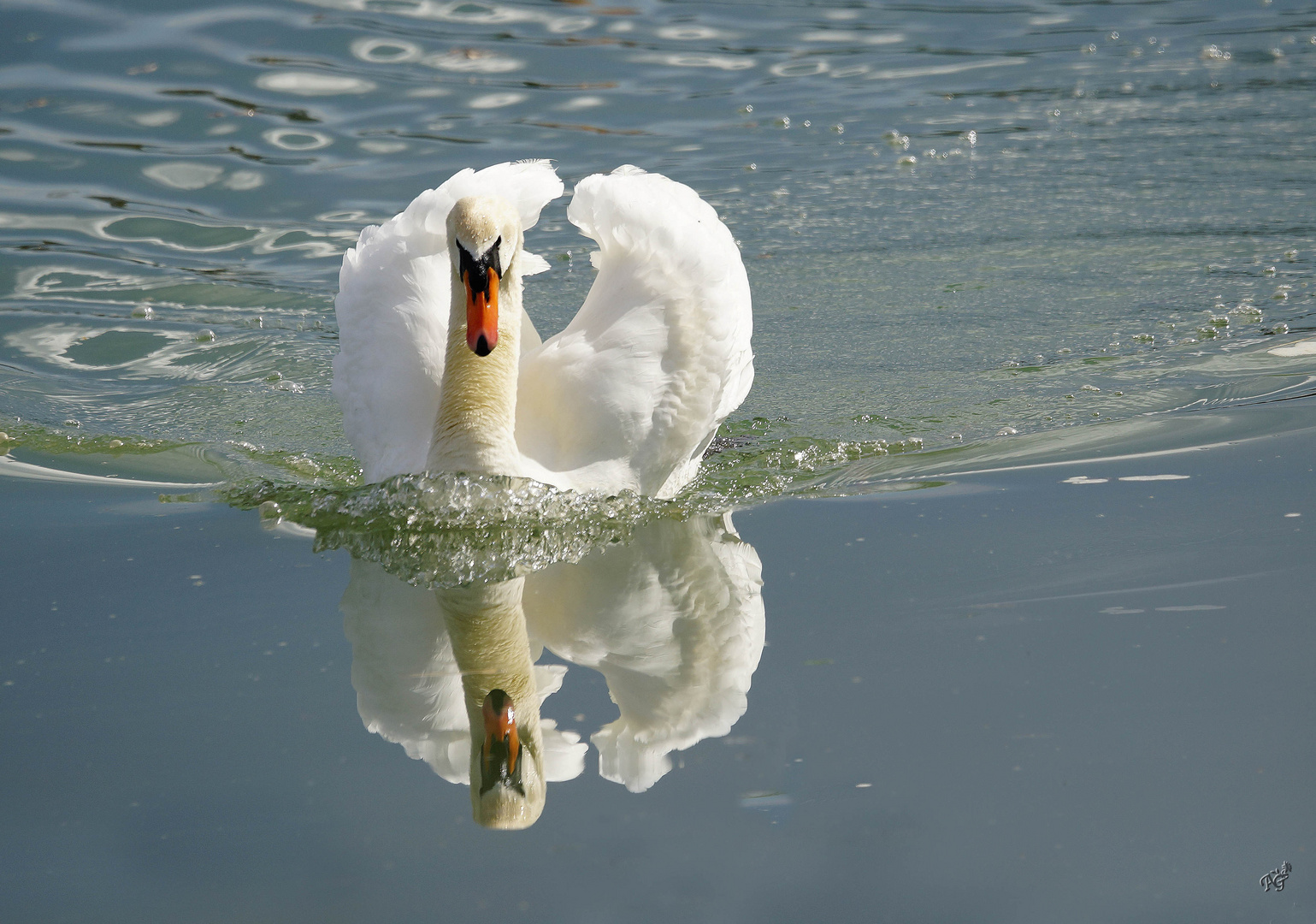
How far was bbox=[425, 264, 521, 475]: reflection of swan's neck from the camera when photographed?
4.51m

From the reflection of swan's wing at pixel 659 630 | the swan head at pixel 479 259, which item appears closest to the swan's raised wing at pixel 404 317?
the swan head at pixel 479 259

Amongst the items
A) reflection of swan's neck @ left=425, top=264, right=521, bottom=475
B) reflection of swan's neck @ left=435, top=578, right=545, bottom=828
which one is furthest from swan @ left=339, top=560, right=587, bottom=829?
reflection of swan's neck @ left=425, top=264, right=521, bottom=475

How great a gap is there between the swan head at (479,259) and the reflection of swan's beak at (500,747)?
1.27m

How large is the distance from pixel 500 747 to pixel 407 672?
1.59ft

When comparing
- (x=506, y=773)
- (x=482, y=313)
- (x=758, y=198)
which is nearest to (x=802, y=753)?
(x=506, y=773)

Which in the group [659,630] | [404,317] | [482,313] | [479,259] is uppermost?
[479,259]

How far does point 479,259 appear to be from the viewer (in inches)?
171

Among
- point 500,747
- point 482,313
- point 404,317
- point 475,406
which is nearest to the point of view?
point 500,747

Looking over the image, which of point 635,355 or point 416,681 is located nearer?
point 416,681

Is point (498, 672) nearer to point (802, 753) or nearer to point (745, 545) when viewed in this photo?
point (802, 753)

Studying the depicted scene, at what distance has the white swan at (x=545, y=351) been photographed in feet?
15.2

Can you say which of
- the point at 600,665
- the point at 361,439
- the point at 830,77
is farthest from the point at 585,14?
the point at 600,665

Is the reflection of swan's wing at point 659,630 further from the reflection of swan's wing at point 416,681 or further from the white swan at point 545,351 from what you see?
the white swan at point 545,351

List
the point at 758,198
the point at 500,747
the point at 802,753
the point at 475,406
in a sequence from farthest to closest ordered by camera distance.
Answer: the point at 758,198
the point at 475,406
the point at 500,747
the point at 802,753
